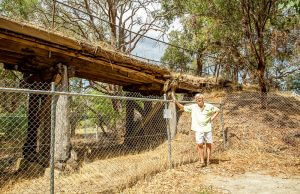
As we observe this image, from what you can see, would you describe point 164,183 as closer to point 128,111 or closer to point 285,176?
point 285,176

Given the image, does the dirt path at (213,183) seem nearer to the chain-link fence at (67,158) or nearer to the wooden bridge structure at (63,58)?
the chain-link fence at (67,158)

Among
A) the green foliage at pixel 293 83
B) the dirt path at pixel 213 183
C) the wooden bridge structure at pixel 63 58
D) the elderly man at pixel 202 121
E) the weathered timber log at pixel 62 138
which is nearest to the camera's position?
the dirt path at pixel 213 183

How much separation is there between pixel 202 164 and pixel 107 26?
582 inches

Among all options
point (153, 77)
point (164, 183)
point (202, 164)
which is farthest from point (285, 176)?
point (153, 77)

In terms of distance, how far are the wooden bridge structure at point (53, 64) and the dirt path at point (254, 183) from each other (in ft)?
13.2

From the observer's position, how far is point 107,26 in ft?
67.7

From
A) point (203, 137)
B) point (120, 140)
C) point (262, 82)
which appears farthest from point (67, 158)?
point (262, 82)

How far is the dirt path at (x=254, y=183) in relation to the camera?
19.9 feet

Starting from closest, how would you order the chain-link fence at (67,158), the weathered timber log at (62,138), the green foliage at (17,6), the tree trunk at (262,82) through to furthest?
the chain-link fence at (67,158)
the weathered timber log at (62,138)
the tree trunk at (262,82)
the green foliage at (17,6)

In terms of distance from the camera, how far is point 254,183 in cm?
664

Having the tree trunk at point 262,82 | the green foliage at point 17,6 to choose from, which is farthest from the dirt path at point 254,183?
the green foliage at point 17,6

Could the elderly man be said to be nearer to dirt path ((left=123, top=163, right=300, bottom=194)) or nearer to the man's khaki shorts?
the man's khaki shorts

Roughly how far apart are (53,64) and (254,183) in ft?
20.6

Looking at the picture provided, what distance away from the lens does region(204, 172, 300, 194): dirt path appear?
6074 millimetres
